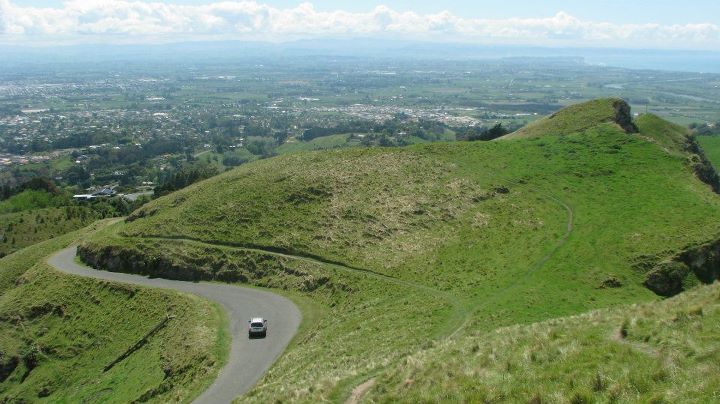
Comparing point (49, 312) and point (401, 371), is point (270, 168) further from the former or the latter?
point (401, 371)

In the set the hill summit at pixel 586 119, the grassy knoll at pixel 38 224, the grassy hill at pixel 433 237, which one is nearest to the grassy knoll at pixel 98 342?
the grassy hill at pixel 433 237

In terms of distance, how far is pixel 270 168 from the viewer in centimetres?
6769

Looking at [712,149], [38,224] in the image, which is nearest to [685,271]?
[712,149]

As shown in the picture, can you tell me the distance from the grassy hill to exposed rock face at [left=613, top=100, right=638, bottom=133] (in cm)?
24

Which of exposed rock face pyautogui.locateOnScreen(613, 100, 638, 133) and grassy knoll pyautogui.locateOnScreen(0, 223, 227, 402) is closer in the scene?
grassy knoll pyautogui.locateOnScreen(0, 223, 227, 402)

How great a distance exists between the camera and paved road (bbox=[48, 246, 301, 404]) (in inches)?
1240

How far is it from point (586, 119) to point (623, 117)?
4.98 m

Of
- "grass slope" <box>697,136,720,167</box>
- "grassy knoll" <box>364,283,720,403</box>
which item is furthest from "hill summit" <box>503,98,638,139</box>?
"grassy knoll" <box>364,283,720,403</box>

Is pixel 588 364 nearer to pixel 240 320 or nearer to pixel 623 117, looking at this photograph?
pixel 240 320

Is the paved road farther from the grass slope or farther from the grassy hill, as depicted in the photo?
the grass slope

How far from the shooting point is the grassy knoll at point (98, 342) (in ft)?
117

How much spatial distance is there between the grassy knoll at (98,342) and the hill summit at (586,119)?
5407 centimetres

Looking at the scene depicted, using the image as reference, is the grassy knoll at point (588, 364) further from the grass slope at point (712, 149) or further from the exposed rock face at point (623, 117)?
the grass slope at point (712, 149)

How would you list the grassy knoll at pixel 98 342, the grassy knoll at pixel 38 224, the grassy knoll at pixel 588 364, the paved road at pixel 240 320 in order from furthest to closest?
the grassy knoll at pixel 38 224
the grassy knoll at pixel 98 342
the paved road at pixel 240 320
the grassy knoll at pixel 588 364
